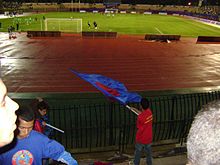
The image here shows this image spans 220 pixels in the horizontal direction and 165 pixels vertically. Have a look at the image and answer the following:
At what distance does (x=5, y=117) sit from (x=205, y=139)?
1192mm

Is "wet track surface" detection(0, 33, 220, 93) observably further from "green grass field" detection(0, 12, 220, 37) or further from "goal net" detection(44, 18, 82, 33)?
"green grass field" detection(0, 12, 220, 37)

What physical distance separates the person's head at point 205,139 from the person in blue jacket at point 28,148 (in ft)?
8.72

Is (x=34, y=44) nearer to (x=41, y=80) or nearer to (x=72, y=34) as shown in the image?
(x=72, y=34)

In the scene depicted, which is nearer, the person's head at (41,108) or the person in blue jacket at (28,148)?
the person in blue jacket at (28,148)

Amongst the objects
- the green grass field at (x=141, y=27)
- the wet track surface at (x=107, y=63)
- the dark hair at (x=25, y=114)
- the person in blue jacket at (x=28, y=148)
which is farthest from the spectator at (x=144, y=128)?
the green grass field at (x=141, y=27)

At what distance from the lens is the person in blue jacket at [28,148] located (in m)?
3.89

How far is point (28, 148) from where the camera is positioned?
395cm

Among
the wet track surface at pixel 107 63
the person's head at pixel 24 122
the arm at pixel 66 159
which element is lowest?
the wet track surface at pixel 107 63

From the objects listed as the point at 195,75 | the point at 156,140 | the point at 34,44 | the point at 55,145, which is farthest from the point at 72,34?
the point at 55,145

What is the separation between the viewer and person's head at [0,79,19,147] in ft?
5.92

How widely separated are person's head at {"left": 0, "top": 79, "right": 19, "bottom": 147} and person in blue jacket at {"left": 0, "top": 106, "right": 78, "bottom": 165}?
6.57ft

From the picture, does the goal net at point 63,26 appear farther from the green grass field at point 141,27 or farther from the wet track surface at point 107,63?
the wet track surface at point 107,63

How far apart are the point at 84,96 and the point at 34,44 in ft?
53.2

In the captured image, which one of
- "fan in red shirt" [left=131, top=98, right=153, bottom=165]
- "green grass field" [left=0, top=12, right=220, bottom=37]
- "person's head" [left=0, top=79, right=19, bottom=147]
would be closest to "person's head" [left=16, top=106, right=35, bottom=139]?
"person's head" [left=0, top=79, right=19, bottom=147]
